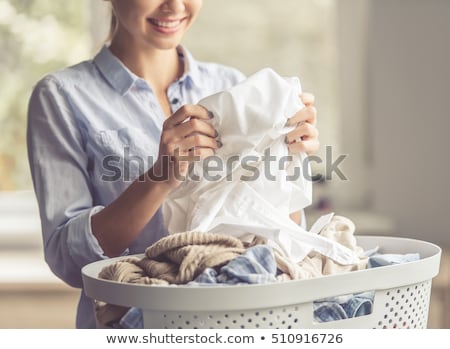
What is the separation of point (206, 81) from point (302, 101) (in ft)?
1.20

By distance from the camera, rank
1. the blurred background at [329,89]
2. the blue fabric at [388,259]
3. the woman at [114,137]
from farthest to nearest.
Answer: the blurred background at [329,89] < the woman at [114,137] < the blue fabric at [388,259]

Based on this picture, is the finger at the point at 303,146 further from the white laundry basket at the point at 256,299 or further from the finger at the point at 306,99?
the white laundry basket at the point at 256,299

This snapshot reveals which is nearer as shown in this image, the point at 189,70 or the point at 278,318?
the point at 278,318

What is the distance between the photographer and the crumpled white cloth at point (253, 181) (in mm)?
842

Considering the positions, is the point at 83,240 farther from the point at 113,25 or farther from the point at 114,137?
the point at 113,25

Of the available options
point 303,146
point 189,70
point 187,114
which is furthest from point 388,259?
point 189,70

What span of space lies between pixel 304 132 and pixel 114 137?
313mm

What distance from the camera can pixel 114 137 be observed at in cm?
108

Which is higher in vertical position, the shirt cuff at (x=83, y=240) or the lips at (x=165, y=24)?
the lips at (x=165, y=24)

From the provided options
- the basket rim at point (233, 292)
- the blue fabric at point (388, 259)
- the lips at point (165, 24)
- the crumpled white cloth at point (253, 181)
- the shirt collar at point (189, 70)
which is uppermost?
the lips at point (165, 24)

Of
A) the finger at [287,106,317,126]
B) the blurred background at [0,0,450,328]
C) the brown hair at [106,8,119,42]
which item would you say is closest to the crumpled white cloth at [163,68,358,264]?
the finger at [287,106,317,126]

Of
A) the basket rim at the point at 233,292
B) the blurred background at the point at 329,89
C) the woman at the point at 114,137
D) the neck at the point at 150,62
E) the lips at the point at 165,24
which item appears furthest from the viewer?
the blurred background at the point at 329,89

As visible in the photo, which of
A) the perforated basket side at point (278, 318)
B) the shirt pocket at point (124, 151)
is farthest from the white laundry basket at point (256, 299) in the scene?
the shirt pocket at point (124, 151)

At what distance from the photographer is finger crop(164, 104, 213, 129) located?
0.85m
